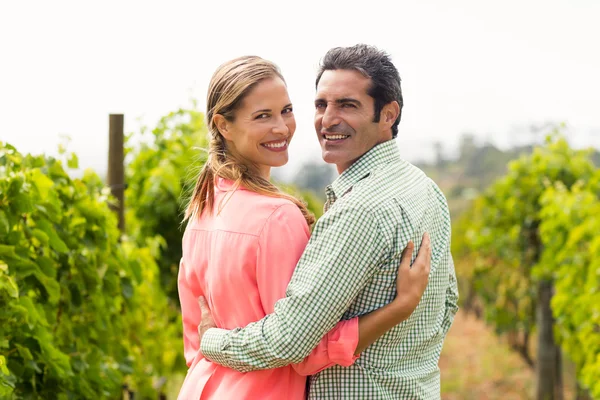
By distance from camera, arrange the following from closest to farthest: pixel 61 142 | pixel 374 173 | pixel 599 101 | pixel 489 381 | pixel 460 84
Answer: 1. pixel 374 173
2. pixel 61 142
3. pixel 489 381
4. pixel 599 101
5. pixel 460 84

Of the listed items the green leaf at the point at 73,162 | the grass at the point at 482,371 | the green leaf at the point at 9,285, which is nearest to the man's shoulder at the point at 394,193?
the green leaf at the point at 9,285

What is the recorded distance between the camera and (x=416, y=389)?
86.5 inches

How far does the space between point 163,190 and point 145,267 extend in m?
0.75

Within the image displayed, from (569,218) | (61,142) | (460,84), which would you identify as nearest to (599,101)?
(460,84)

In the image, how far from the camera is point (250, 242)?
2.04m

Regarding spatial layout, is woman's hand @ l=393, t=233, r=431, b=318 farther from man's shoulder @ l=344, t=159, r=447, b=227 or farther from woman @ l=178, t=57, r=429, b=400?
man's shoulder @ l=344, t=159, r=447, b=227

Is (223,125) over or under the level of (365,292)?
over

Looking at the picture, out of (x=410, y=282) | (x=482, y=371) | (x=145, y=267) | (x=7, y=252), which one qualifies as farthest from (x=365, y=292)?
(x=482, y=371)

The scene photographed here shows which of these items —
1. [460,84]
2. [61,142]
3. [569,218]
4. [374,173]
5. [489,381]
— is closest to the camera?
[374,173]

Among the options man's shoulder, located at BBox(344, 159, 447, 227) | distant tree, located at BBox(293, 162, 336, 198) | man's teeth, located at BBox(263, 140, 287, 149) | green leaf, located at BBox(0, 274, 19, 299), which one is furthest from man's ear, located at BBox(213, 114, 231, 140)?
distant tree, located at BBox(293, 162, 336, 198)

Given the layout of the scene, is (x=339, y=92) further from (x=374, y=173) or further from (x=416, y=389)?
(x=416, y=389)

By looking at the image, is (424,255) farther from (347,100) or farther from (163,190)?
(163,190)

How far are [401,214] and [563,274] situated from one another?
370 cm

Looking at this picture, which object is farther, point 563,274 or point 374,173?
point 563,274
